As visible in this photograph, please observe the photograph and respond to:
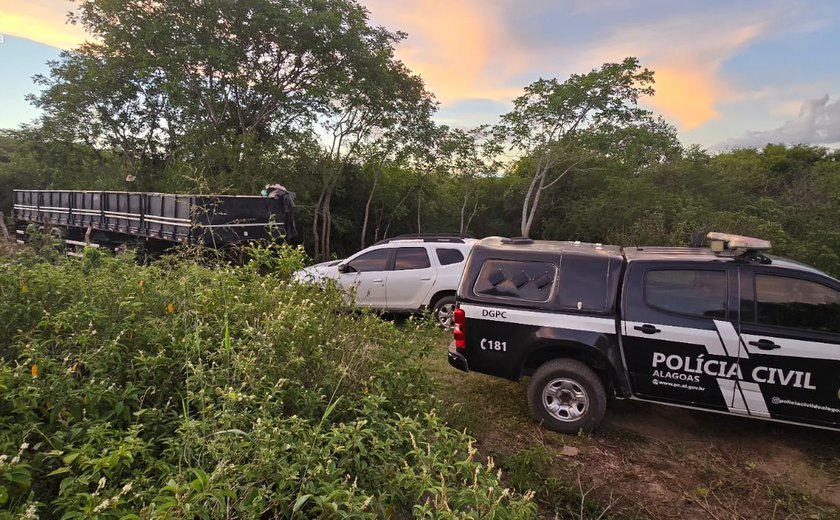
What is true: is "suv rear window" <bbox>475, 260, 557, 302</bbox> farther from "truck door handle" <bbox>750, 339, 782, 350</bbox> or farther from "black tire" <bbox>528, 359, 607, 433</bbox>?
"truck door handle" <bbox>750, 339, 782, 350</bbox>

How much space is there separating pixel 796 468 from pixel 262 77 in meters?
14.6

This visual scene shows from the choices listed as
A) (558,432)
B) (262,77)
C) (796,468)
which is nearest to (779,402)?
(796,468)

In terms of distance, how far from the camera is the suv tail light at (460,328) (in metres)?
4.67

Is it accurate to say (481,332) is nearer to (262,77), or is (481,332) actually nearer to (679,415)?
(679,415)

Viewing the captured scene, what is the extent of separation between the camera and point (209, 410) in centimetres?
199

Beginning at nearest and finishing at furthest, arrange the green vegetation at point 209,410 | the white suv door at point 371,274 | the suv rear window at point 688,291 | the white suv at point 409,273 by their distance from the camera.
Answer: the green vegetation at point 209,410
the suv rear window at point 688,291
the white suv at point 409,273
the white suv door at point 371,274

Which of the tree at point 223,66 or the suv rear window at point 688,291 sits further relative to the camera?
the tree at point 223,66

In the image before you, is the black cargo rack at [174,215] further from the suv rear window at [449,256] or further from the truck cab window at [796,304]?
the truck cab window at [796,304]

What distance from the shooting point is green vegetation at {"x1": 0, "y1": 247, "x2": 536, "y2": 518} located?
1.69 m

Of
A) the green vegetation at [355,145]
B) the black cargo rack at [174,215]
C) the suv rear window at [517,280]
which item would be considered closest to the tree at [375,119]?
the green vegetation at [355,145]

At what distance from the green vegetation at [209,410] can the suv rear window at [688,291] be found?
225 centimetres

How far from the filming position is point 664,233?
13.4m

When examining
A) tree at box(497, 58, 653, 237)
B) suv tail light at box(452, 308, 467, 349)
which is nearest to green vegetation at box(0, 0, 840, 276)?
tree at box(497, 58, 653, 237)

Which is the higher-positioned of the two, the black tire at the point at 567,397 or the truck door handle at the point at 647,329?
the truck door handle at the point at 647,329
